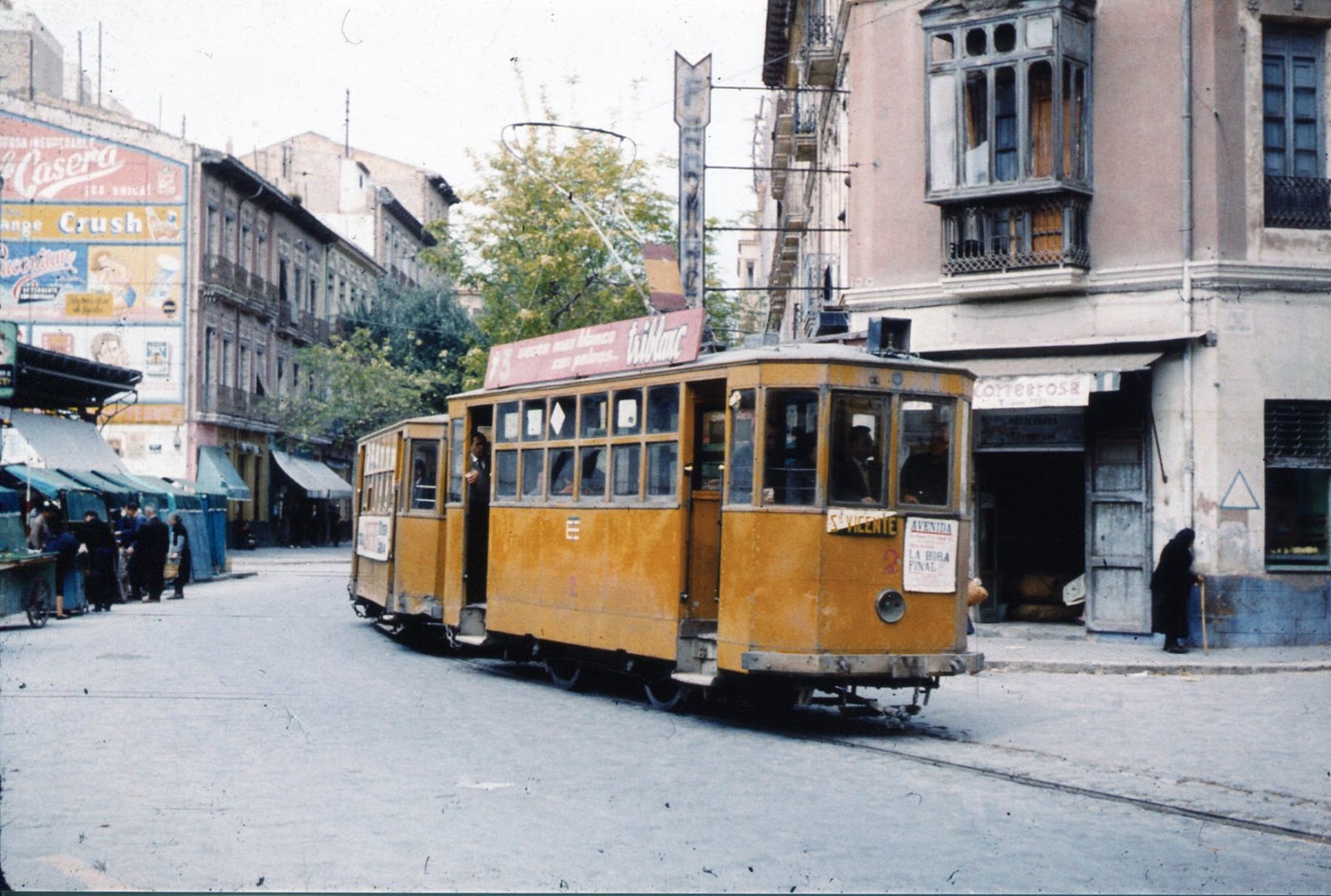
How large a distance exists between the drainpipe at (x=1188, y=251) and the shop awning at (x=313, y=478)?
4231cm

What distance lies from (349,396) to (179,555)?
87.2ft

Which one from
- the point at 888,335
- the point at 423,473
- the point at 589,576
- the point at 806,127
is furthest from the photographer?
the point at 806,127

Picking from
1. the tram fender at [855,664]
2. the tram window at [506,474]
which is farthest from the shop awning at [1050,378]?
the tram fender at [855,664]

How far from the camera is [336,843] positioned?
7207 mm

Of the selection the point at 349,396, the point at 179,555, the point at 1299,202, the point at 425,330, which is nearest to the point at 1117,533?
the point at 1299,202

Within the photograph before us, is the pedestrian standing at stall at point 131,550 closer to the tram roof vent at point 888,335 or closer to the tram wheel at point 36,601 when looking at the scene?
the tram wheel at point 36,601

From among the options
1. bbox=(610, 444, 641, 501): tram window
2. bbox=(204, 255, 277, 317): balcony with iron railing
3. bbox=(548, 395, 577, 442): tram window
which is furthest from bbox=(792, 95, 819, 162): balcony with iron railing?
bbox=(204, 255, 277, 317): balcony with iron railing

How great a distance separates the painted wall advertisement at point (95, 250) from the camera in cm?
4441

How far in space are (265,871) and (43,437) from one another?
28.2 meters

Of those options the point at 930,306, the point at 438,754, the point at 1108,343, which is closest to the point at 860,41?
the point at 930,306

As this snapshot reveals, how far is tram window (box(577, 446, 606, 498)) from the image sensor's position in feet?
44.3

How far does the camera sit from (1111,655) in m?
18.0

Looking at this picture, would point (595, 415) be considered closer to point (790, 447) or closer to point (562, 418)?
point (562, 418)

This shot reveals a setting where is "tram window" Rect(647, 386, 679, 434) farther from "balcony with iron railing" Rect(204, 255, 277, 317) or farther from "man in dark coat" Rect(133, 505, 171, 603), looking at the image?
"balcony with iron railing" Rect(204, 255, 277, 317)
